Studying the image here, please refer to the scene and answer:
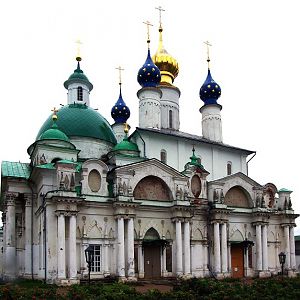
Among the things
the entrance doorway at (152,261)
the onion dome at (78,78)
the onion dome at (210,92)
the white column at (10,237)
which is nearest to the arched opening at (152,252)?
the entrance doorway at (152,261)

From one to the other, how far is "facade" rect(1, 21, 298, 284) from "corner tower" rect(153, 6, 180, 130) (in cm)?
18

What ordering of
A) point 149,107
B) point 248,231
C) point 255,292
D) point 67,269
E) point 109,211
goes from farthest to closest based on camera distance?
point 149,107 < point 248,231 < point 109,211 < point 67,269 < point 255,292

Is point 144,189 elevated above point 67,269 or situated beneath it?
elevated above

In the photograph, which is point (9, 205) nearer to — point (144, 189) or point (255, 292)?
point (144, 189)

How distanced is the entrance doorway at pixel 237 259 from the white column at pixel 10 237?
48.9 ft

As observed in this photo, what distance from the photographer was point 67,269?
987 inches

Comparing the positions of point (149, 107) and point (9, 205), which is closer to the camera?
point (9, 205)

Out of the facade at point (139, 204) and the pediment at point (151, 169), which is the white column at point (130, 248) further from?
the pediment at point (151, 169)

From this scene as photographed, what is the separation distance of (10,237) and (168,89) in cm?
1810

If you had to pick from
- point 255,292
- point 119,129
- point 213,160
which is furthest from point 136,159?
point 255,292

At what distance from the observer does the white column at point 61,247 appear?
24.6 metres

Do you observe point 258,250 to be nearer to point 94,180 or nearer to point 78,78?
point 94,180

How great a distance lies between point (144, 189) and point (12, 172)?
8877 millimetres

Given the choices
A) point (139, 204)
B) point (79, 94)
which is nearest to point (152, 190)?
point (139, 204)
